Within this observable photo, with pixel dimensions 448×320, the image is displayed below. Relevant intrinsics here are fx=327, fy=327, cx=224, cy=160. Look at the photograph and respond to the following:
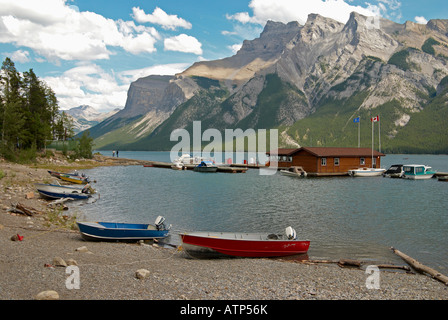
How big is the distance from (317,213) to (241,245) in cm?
1921

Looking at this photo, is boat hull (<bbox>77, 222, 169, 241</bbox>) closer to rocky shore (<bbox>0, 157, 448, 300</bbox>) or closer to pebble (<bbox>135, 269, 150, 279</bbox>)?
rocky shore (<bbox>0, 157, 448, 300</bbox>)

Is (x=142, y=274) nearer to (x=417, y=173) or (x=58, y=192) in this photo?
(x=58, y=192)

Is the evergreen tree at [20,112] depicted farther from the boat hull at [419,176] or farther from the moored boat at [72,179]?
the boat hull at [419,176]

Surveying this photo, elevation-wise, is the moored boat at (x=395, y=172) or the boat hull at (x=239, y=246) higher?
the moored boat at (x=395, y=172)

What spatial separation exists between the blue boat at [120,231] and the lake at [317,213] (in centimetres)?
181

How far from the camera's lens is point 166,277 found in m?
15.7

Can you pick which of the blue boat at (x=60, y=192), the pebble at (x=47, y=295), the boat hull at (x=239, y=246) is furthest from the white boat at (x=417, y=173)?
the pebble at (x=47, y=295)

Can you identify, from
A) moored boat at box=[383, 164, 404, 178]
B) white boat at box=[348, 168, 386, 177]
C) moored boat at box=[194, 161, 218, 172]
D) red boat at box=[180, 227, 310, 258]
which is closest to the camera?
red boat at box=[180, 227, 310, 258]

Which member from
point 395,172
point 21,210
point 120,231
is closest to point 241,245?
point 120,231

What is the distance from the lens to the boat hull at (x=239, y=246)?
22703 mm

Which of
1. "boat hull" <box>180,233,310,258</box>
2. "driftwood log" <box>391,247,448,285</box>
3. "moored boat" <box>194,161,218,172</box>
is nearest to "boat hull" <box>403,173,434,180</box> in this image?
"moored boat" <box>194,161,218,172</box>

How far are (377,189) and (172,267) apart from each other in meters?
52.5

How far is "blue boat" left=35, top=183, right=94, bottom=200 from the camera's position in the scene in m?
43.8
